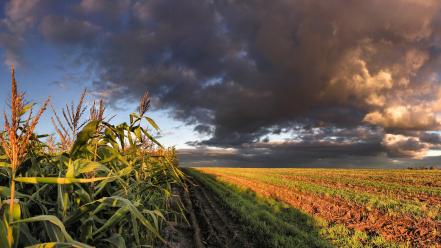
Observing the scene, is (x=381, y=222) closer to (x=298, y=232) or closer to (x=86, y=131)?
(x=298, y=232)

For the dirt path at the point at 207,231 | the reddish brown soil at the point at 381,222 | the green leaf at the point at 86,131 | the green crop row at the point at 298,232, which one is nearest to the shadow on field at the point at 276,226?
the green crop row at the point at 298,232

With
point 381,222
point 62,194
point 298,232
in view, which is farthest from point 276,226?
point 62,194

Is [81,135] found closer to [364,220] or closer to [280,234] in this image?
[280,234]

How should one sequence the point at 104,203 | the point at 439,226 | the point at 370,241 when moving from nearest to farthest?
the point at 104,203, the point at 370,241, the point at 439,226

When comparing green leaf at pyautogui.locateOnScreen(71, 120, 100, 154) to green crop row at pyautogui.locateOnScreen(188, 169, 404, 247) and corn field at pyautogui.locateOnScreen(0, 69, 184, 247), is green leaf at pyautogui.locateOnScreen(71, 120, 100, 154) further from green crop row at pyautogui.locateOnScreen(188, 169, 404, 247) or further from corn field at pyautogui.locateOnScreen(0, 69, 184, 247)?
green crop row at pyautogui.locateOnScreen(188, 169, 404, 247)

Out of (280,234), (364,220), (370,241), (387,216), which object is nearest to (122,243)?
(280,234)


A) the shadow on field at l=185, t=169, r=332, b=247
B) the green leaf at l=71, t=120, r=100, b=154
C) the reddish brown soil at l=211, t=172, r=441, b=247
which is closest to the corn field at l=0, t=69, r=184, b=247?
the green leaf at l=71, t=120, r=100, b=154

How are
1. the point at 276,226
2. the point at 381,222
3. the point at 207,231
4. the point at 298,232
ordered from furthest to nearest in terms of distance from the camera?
Answer: the point at 381,222
the point at 276,226
the point at 207,231
the point at 298,232

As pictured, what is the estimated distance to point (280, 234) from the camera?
9992mm

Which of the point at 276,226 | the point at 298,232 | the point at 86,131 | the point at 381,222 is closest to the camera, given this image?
the point at 86,131

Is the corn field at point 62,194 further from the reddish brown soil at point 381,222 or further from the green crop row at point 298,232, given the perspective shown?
the reddish brown soil at point 381,222

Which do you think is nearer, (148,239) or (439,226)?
(148,239)

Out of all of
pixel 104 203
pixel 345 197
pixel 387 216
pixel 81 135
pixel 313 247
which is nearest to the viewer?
pixel 81 135

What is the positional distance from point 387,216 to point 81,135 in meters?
13.9
